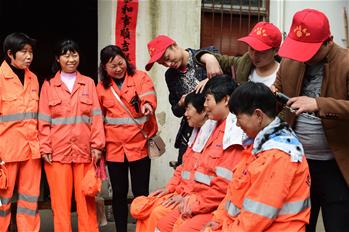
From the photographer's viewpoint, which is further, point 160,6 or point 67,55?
point 160,6

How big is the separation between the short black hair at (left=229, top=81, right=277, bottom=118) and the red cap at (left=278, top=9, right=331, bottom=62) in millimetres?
285

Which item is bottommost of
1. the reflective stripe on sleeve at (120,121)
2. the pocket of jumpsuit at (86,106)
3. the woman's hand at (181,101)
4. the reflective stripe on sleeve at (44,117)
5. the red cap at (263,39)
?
the reflective stripe on sleeve at (120,121)

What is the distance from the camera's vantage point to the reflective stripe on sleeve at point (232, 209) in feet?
11.1

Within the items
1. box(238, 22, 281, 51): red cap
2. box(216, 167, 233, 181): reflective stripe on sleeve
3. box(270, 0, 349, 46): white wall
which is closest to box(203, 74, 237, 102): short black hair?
box(238, 22, 281, 51): red cap

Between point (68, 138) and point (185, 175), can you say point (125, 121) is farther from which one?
point (185, 175)

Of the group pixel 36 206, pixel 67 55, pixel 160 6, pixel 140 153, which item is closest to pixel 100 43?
pixel 160 6

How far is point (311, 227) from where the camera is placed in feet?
12.5

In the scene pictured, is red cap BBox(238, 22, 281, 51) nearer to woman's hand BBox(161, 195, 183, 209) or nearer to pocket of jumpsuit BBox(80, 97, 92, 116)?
woman's hand BBox(161, 195, 183, 209)

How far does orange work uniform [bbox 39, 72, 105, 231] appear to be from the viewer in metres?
5.17

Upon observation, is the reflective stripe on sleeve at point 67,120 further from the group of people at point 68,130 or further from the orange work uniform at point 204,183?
the orange work uniform at point 204,183

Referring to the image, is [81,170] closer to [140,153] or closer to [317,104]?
[140,153]

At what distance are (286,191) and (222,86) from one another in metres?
1.10

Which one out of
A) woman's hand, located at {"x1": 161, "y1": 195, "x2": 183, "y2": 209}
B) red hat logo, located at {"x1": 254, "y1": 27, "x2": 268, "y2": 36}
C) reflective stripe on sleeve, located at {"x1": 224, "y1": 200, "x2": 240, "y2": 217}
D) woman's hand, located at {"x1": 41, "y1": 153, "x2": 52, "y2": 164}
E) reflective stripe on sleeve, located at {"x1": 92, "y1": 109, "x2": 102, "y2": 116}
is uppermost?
red hat logo, located at {"x1": 254, "y1": 27, "x2": 268, "y2": 36}

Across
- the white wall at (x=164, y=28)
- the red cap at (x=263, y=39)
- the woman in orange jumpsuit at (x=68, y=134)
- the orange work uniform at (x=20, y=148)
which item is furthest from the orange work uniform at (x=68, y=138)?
the red cap at (x=263, y=39)
